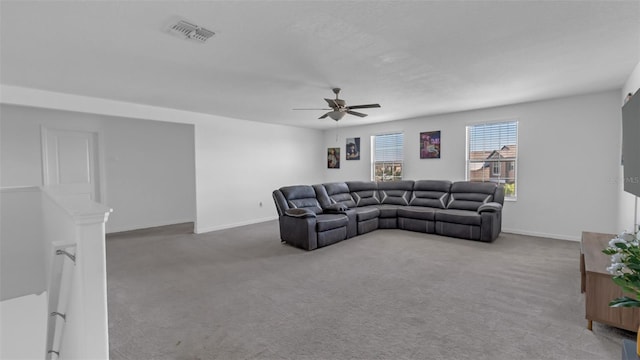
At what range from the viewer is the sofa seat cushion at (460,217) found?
16.4ft

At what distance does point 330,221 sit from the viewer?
488 cm

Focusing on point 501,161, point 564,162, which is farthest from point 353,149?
point 564,162

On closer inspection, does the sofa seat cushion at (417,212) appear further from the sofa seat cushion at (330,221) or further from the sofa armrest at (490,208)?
the sofa seat cushion at (330,221)

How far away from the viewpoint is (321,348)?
2129mm

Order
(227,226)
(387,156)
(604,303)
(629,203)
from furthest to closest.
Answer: (387,156)
(227,226)
(629,203)
(604,303)

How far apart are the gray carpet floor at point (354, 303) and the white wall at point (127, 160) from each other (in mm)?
1951

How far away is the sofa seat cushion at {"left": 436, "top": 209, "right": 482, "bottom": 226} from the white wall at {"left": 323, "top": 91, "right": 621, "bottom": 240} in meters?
1.13

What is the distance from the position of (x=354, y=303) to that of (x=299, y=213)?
84.9 inches

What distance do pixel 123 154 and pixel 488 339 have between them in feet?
23.0

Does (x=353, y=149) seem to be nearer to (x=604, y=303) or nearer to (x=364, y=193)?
(x=364, y=193)

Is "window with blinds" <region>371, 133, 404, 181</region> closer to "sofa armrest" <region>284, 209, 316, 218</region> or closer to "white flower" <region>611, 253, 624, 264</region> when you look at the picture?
"sofa armrest" <region>284, 209, 316, 218</region>

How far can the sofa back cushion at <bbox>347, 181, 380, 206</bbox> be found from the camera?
661 centimetres

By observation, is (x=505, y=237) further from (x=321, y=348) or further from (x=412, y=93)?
(x=321, y=348)

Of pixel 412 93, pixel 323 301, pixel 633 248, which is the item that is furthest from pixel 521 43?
pixel 323 301
